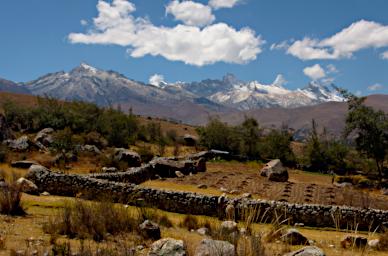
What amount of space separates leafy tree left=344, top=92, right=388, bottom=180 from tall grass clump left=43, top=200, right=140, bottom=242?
34862 mm

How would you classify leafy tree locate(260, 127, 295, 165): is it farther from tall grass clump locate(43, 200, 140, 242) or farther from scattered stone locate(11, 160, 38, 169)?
tall grass clump locate(43, 200, 140, 242)

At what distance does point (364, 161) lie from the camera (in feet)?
164

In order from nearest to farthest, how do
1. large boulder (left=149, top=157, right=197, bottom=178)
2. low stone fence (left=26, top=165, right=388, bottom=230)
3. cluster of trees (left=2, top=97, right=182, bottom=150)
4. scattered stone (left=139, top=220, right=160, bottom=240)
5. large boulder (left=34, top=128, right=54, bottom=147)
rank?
scattered stone (left=139, top=220, right=160, bottom=240), low stone fence (left=26, top=165, right=388, bottom=230), large boulder (left=149, top=157, right=197, bottom=178), large boulder (left=34, top=128, right=54, bottom=147), cluster of trees (left=2, top=97, right=182, bottom=150)

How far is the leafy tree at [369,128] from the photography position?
42.7 m

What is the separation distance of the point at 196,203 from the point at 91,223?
841 cm

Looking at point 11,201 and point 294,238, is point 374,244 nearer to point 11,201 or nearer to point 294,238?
point 294,238

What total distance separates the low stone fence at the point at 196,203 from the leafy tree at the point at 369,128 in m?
24.8

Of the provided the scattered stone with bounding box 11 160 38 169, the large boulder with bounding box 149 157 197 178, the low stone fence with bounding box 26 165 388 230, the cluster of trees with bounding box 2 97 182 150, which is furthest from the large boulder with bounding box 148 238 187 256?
the cluster of trees with bounding box 2 97 182 150

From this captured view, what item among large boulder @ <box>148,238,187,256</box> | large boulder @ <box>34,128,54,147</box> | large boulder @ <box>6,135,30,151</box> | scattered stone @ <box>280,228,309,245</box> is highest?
large boulder @ <box>34,128,54,147</box>

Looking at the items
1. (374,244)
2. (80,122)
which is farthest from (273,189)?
(80,122)

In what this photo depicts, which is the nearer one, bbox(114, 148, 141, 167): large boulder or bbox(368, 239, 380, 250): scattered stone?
bbox(368, 239, 380, 250): scattered stone

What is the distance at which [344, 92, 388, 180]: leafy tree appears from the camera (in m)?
42.7

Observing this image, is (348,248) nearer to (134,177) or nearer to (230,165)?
(134,177)

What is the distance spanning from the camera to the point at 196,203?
19.6m
